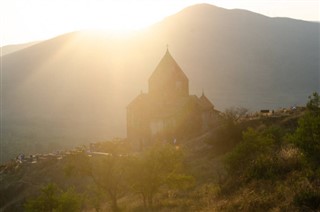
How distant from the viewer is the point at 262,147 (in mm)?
20672

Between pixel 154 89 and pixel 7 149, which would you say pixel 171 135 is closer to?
pixel 154 89

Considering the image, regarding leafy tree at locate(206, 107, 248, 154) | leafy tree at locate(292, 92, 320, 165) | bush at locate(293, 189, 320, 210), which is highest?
leafy tree at locate(292, 92, 320, 165)

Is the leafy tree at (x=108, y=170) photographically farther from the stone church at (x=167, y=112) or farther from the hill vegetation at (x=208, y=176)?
the stone church at (x=167, y=112)

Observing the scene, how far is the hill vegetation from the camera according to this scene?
38.6ft

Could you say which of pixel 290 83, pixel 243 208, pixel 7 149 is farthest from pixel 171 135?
pixel 290 83

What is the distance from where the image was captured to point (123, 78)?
574ft

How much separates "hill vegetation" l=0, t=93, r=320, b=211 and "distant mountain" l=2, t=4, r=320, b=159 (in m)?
96.4

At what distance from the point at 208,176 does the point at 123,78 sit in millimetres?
151575

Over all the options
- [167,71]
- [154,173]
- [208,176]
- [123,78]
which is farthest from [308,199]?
Answer: [123,78]

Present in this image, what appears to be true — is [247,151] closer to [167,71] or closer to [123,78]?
[167,71]

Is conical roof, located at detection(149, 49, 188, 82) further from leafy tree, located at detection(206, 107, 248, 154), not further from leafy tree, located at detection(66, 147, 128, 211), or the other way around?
leafy tree, located at detection(66, 147, 128, 211)

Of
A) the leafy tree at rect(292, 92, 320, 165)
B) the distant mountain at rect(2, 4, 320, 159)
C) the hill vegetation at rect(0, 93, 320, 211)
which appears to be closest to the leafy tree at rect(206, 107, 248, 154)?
the hill vegetation at rect(0, 93, 320, 211)

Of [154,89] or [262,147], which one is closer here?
[262,147]

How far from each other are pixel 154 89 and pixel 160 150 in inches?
1026
